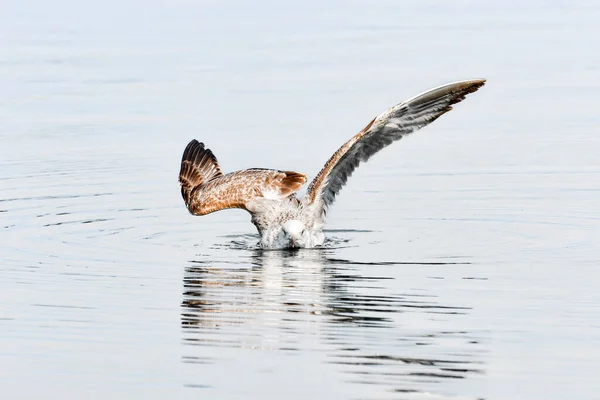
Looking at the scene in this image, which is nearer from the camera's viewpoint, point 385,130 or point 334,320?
point 334,320

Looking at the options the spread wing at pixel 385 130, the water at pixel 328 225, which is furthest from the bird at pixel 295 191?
the water at pixel 328 225

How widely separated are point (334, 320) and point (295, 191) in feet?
13.4

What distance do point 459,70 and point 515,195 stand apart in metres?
8.29

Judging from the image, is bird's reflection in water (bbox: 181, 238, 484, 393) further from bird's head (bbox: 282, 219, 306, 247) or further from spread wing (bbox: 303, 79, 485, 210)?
spread wing (bbox: 303, 79, 485, 210)

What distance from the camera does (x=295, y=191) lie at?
1528cm

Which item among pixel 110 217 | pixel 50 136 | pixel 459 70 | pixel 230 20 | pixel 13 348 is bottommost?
pixel 13 348

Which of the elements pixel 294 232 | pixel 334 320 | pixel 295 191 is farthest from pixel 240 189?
pixel 334 320

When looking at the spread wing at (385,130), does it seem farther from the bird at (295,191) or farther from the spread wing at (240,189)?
the spread wing at (240,189)

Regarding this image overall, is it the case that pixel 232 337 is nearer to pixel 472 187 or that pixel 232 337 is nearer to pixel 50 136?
pixel 472 187

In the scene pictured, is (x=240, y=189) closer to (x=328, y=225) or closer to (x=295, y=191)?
(x=295, y=191)

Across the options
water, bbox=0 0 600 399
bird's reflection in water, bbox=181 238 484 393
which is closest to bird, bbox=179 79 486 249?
water, bbox=0 0 600 399

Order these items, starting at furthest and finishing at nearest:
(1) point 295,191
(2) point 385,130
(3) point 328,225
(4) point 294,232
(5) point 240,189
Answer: (3) point 328,225 → (5) point 240,189 → (1) point 295,191 → (4) point 294,232 → (2) point 385,130

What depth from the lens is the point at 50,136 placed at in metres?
21.5

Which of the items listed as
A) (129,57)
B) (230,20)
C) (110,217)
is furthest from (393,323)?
(230,20)
